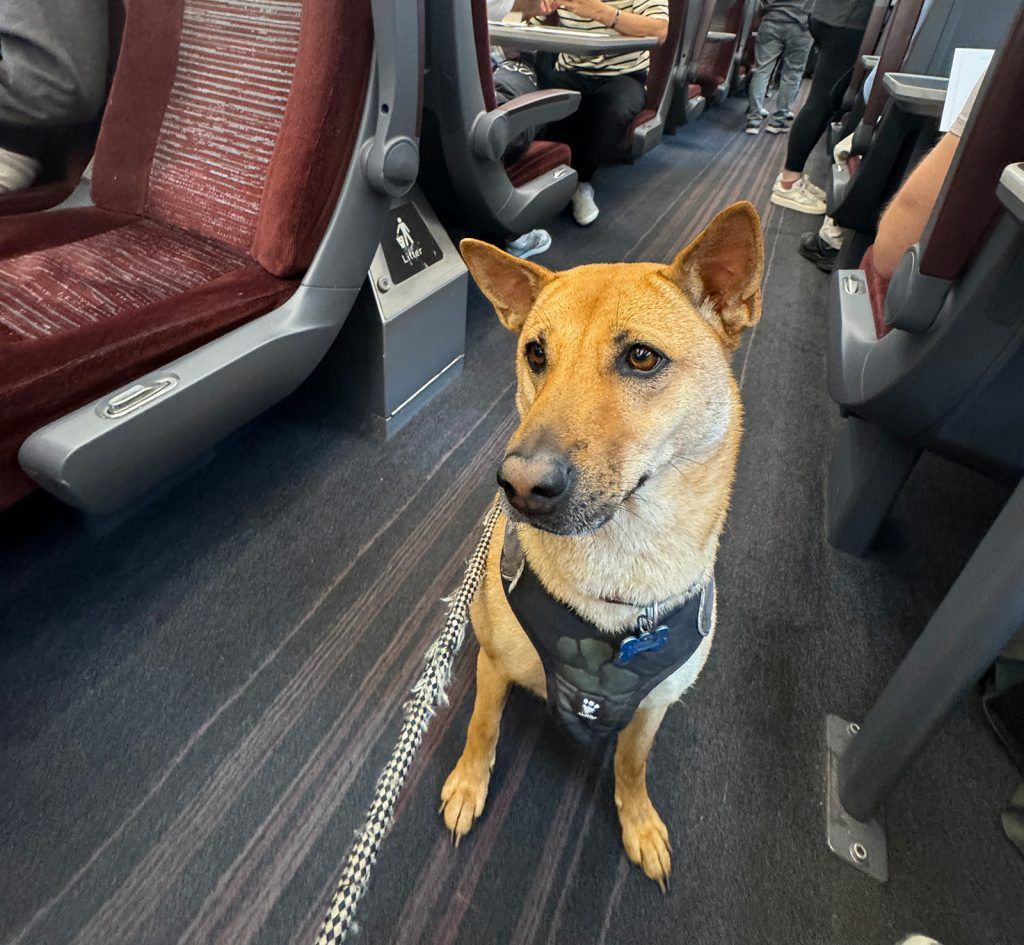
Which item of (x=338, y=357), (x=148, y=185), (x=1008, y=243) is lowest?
(x=338, y=357)

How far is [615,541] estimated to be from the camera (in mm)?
Result: 857

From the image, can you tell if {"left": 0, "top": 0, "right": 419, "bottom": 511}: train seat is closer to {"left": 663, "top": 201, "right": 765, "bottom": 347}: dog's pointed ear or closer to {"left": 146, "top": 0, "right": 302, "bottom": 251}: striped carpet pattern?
{"left": 146, "top": 0, "right": 302, "bottom": 251}: striped carpet pattern

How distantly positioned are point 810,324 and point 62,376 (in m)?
2.84

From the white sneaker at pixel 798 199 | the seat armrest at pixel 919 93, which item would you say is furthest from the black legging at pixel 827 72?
the seat armrest at pixel 919 93

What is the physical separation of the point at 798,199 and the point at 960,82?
3064mm

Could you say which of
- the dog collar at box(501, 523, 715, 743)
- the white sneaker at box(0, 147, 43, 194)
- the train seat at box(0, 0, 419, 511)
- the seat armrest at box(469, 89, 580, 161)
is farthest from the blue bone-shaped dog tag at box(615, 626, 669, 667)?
the white sneaker at box(0, 147, 43, 194)

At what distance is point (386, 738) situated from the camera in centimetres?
121

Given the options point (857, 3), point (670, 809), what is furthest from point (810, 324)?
point (670, 809)

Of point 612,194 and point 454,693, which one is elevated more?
point 612,194

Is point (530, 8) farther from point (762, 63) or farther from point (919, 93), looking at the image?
point (762, 63)

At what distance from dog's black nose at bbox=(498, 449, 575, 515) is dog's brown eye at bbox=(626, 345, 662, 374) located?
0.24 m

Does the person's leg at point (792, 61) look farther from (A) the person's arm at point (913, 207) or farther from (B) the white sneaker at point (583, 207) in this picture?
(A) the person's arm at point (913, 207)

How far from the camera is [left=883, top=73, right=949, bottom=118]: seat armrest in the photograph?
1714 millimetres

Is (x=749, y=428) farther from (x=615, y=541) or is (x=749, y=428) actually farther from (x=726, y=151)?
(x=726, y=151)
